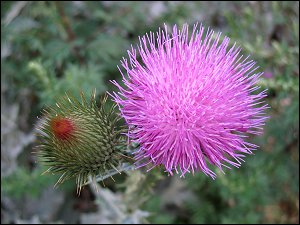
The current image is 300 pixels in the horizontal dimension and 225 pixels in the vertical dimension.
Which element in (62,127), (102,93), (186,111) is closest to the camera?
(62,127)

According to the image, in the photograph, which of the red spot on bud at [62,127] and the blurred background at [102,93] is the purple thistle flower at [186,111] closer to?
the red spot on bud at [62,127]

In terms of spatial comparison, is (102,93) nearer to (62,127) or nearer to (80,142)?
(80,142)

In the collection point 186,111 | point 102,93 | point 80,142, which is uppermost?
A: point 102,93

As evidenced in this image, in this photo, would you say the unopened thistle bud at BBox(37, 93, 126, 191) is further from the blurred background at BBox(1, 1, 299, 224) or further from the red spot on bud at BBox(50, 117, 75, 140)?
the blurred background at BBox(1, 1, 299, 224)

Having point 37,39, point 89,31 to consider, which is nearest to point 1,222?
point 37,39

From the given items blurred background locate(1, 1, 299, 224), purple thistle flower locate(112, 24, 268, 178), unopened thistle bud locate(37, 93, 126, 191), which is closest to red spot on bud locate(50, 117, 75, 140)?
unopened thistle bud locate(37, 93, 126, 191)

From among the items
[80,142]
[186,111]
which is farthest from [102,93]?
[186,111]

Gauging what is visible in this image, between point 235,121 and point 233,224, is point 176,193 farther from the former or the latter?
point 235,121
